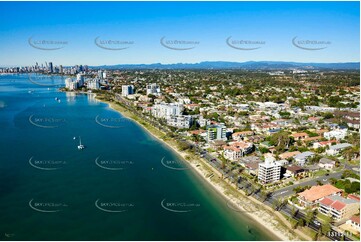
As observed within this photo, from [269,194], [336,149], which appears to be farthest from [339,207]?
[336,149]

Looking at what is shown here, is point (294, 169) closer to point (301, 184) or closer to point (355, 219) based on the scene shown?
point (301, 184)

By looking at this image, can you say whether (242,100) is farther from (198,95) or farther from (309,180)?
(309,180)

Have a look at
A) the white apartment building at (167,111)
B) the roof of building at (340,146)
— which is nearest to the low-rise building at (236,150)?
the roof of building at (340,146)

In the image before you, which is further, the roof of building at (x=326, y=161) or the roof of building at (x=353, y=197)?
the roof of building at (x=326, y=161)

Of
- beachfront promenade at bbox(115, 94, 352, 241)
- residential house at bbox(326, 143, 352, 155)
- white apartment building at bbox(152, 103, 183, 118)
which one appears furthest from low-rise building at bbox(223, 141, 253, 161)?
white apartment building at bbox(152, 103, 183, 118)

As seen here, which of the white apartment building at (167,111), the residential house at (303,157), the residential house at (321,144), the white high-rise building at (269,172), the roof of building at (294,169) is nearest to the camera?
the white high-rise building at (269,172)

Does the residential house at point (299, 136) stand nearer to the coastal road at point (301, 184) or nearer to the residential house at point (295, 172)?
the coastal road at point (301, 184)
